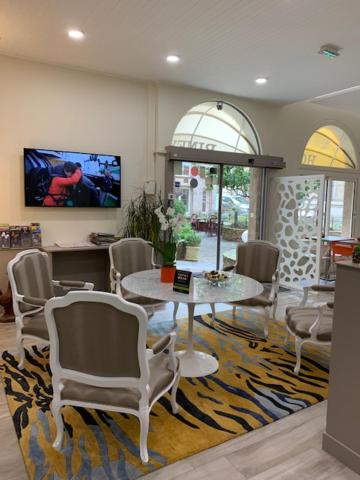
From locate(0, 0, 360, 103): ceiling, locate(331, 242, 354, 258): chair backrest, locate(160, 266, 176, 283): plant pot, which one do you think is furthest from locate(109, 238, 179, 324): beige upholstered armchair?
locate(331, 242, 354, 258): chair backrest

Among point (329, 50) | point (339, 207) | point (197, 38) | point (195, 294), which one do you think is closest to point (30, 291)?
point (195, 294)

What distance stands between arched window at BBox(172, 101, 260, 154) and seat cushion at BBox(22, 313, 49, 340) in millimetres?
3542

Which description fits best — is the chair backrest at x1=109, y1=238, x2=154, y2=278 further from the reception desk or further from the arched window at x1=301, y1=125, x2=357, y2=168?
the arched window at x1=301, y1=125, x2=357, y2=168

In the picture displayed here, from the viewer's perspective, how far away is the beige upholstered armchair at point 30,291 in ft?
9.71

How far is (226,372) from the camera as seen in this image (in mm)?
3158

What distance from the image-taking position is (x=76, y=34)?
12.2 feet

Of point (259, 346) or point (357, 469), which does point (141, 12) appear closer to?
point (259, 346)

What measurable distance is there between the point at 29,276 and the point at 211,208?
11.8 ft

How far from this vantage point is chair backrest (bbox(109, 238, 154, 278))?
4.15 meters

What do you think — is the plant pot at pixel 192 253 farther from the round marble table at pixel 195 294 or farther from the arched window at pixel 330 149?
the arched window at pixel 330 149

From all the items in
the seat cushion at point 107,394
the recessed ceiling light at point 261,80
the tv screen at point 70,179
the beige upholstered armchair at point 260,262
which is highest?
the recessed ceiling light at point 261,80

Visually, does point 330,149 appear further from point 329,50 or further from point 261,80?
point 329,50

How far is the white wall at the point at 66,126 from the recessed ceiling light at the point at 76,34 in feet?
3.37

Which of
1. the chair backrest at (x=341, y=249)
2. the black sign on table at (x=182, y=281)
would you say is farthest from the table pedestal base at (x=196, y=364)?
the chair backrest at (x=341, y=249)
